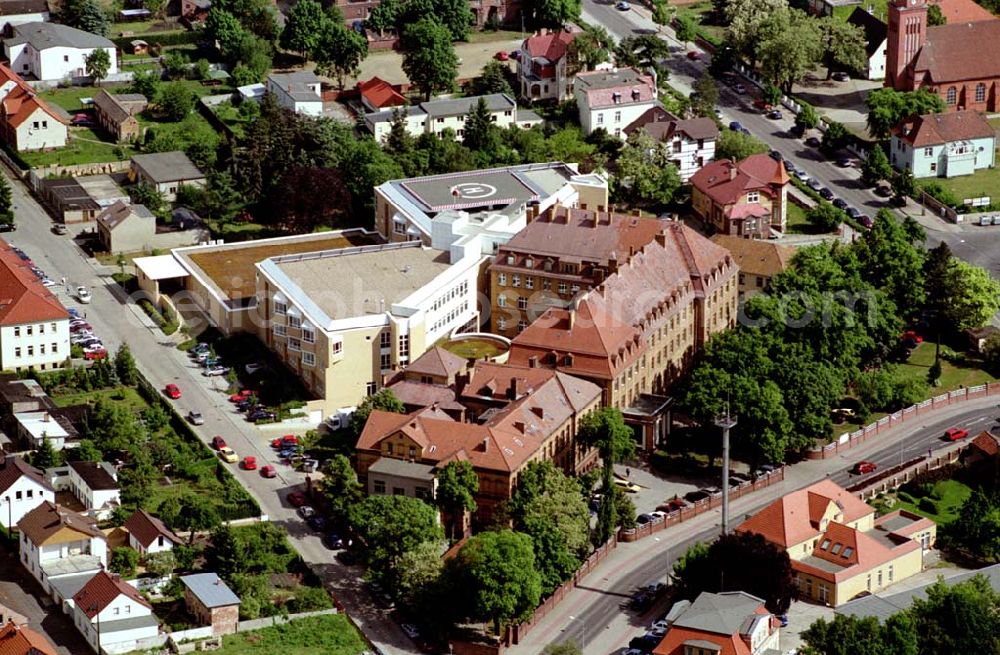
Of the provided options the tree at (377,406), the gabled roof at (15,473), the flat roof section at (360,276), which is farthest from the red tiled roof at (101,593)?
the flat roof section at (360,276)

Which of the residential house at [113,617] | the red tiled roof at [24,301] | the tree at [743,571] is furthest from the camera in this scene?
the red tiled roof at [24,301]

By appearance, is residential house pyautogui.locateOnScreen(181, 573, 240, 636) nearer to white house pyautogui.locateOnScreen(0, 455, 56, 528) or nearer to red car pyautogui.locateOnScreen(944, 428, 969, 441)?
white house pyautogui.locateOnScreen(0, 455, 56, 528)

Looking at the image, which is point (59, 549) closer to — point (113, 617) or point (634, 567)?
point (113, 617)

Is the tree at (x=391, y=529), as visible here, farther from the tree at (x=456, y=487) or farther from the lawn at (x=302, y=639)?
the lawn at (x=302, y=639)

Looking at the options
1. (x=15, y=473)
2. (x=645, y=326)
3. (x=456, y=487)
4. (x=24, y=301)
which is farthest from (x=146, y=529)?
(x=645, y=326)

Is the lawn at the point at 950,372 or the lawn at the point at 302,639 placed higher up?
the lawn at the point at 950,372

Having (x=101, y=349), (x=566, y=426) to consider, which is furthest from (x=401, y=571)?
(x=101, y=349)
